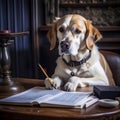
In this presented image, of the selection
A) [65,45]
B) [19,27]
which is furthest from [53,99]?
[19,27]

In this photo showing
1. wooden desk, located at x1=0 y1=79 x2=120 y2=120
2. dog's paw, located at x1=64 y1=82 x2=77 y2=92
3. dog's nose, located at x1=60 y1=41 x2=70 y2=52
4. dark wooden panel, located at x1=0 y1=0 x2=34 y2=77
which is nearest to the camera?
wooden desk, located at x1=0 y1=79 x2=120 y2=120

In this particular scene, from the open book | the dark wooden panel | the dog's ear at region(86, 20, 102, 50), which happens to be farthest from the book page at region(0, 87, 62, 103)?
the dark wooden panel

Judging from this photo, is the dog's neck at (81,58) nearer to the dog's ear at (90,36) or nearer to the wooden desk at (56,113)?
the dog's ear at (90,36)

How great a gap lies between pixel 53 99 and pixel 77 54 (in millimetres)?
461

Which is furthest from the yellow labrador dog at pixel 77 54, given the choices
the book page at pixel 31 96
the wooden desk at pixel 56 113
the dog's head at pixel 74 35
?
the wooden desk at pixel 56 113

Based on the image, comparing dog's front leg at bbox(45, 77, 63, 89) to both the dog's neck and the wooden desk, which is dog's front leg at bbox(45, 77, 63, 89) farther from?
the wooden desk

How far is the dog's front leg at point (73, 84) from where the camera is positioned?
1.36 meters

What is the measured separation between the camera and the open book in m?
1.09

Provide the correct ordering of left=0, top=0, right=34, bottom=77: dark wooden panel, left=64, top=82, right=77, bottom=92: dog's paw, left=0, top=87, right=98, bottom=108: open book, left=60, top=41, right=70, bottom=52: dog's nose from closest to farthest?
left=0, top=87, right=98, bottom=108: open book
left=64, top=82, right=77, bottom=92: dog's paw
left=60, top=41, right=70, bottom=52: dog's nose
left=0, top=0, right=34, bottom=77: dark wooden panel

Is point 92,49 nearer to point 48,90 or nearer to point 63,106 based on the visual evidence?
point 48,90

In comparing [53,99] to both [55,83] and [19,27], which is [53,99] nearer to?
[55,83]

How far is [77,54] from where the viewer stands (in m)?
1.56

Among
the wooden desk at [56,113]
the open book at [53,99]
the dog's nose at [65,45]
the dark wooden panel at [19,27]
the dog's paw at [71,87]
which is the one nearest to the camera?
the wooden desk at [56,113]

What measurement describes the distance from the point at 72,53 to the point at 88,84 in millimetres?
189
